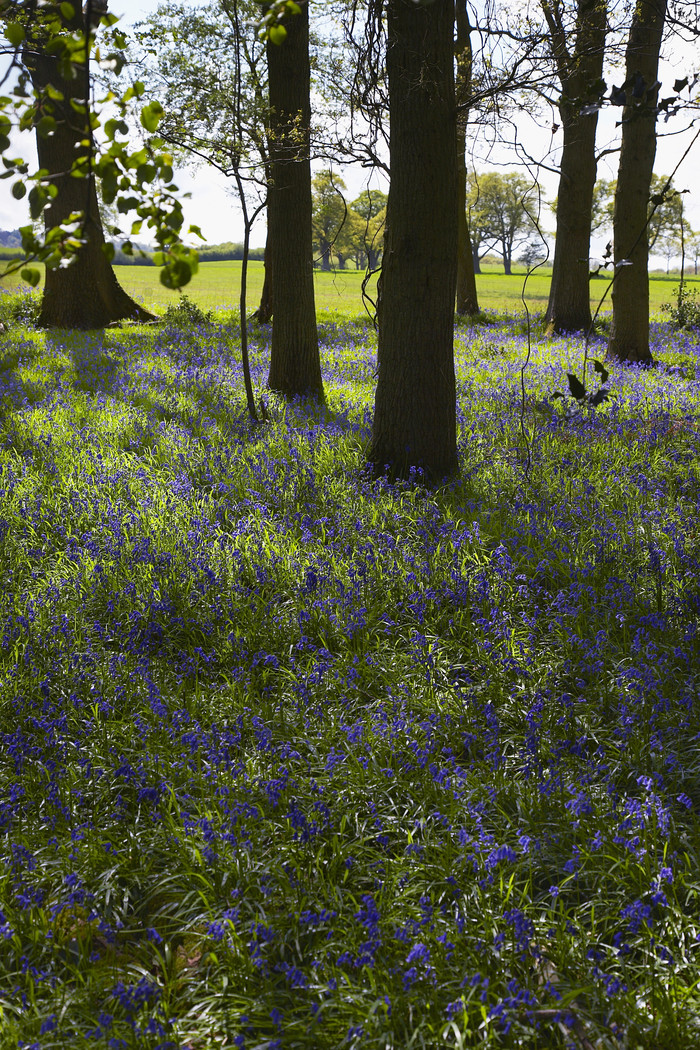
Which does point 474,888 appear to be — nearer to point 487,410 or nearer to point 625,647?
point 625,647

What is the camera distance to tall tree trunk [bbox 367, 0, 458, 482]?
5.24 m

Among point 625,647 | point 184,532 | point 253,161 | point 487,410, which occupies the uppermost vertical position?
point 253,161

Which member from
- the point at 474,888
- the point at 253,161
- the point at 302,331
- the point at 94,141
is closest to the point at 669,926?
the point at 474,888

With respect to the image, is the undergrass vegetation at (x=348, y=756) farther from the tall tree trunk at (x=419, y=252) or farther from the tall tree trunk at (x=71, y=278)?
the tall tree trunk at (x=71, y=278)

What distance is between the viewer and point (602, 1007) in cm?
199

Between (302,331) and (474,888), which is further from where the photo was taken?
(302,331)

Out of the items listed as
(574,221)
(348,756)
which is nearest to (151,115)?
(348,756)

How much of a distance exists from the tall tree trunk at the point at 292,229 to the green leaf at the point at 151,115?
22.6 ft

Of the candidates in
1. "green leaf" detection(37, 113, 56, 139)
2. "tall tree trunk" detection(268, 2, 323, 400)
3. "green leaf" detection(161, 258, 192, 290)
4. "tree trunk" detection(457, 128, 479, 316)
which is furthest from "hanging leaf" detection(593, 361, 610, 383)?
"tree trunk" detection(457, 128, 479, 316)

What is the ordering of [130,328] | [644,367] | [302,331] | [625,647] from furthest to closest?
1. [130,328]
2. [644,367]
3. [302,331]
4. [625,647]

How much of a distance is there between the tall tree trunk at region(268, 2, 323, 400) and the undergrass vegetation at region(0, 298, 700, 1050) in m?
3.25

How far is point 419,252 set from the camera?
5.42m

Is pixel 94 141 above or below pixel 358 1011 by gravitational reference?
above

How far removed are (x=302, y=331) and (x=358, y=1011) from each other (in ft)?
26.1
